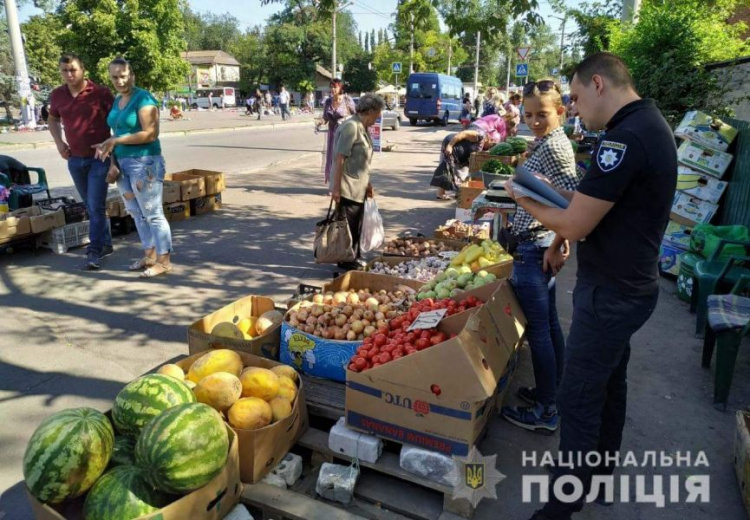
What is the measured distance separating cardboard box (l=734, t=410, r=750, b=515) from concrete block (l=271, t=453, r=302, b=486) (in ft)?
7.82

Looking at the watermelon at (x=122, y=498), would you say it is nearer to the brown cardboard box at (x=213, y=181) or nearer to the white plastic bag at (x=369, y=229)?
the white plastic bag at (x=369, y=229)

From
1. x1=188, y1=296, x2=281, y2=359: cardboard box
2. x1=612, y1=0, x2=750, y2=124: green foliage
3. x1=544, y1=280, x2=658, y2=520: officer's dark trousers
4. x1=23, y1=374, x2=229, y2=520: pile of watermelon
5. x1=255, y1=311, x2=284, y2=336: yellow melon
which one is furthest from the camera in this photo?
x1=612, y1=0, x2=750, y2=124: green foliage

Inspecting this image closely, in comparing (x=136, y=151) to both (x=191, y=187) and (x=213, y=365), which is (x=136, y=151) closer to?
(x=191, y=187)

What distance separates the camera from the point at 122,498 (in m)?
2.21

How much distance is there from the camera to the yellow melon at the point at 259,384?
2977 millimetres

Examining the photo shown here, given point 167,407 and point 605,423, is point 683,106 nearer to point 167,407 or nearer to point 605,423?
point 605,423

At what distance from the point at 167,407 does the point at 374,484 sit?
3.86 ft

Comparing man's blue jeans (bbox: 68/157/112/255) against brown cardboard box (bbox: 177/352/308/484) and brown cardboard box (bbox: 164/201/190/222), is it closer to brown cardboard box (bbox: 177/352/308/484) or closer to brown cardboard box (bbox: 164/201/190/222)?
brown cardboard box (bbox: 164/201/190/222)

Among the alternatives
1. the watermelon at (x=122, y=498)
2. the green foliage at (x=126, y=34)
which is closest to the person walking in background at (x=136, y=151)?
the watermelon at (x=122, y=498)

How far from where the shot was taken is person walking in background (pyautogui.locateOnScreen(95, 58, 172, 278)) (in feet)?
17.6

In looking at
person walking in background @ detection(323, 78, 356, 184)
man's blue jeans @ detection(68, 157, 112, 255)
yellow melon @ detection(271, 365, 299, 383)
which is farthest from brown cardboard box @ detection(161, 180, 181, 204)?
yellow melon @ detection(271, 365, 299, 383)

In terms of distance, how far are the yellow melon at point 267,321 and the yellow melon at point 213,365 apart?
693mm

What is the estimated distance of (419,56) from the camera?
151 feet

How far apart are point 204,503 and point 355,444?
856 mm
